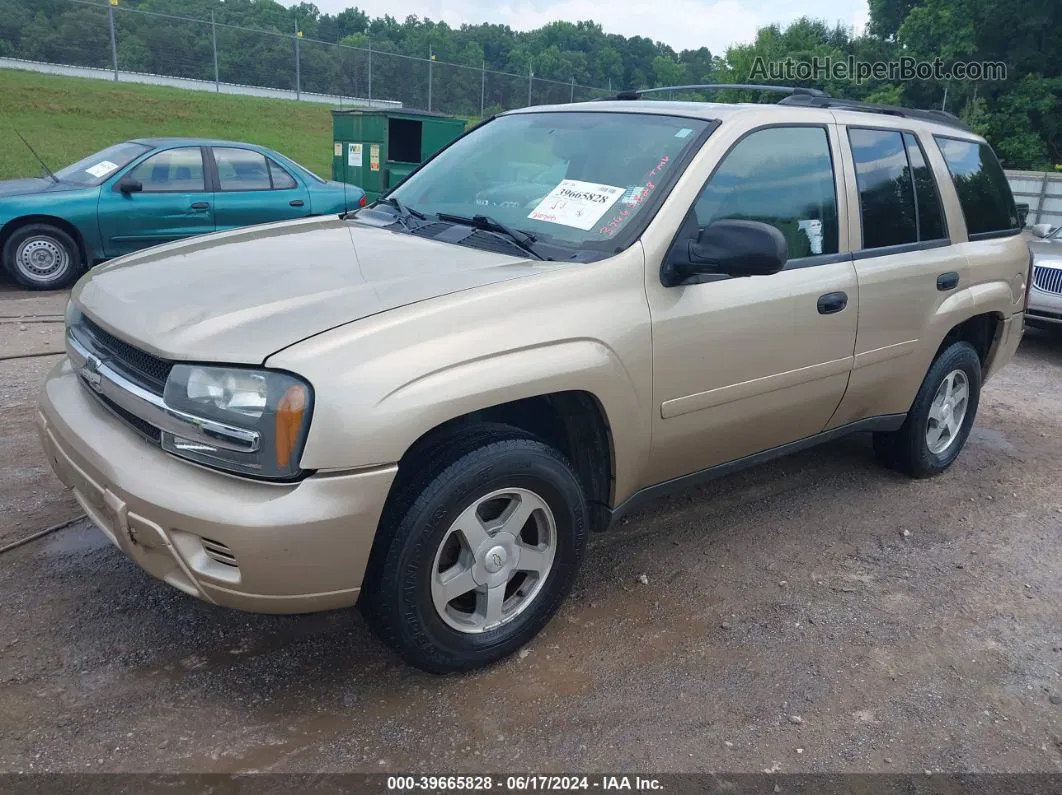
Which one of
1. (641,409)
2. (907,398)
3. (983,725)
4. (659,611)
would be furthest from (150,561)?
(907,398)

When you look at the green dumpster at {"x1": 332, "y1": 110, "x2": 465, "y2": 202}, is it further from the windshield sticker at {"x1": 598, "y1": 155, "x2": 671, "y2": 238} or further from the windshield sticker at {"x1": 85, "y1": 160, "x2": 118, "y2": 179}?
the windshield sticker at {"x1": 598, "y1": 155, "x2": 671, "y2": 238}

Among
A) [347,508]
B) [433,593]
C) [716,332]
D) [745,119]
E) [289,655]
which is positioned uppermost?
[745,119]

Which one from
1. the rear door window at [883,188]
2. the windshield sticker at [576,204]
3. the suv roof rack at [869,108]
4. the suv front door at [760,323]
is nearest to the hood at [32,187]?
the windshield sticker at [576,204]

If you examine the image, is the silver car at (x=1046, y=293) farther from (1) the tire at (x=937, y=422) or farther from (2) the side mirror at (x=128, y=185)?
(2) the side mirror at (x=128, y=185)

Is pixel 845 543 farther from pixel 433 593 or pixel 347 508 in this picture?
pixel 347 508

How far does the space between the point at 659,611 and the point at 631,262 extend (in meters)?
1.35

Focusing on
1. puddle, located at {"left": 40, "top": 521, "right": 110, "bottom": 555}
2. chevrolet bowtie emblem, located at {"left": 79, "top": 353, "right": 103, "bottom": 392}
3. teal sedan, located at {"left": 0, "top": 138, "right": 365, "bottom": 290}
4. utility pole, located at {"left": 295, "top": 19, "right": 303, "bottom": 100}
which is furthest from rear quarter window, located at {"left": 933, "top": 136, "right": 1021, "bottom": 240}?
utility pole, located at {"left": 295, "top": 19, "right": 303, "bottom": 100}

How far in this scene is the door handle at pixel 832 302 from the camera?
11.6 ft

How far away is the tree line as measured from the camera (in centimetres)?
2395

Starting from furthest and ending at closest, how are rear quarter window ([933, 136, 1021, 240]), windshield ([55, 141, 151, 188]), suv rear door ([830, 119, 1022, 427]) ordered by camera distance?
windshield ([55, 141, 151, 188]) → rear quarter window ([933, 136, 1021, 240]) → suv rear door ([830, 119, 1022, 427])

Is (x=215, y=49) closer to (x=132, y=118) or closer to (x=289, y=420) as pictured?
→ (x=132, y=118)

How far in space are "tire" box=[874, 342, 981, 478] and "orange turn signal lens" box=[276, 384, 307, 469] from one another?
3327 mm

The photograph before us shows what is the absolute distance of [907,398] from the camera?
4336 mm

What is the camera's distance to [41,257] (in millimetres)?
8234
